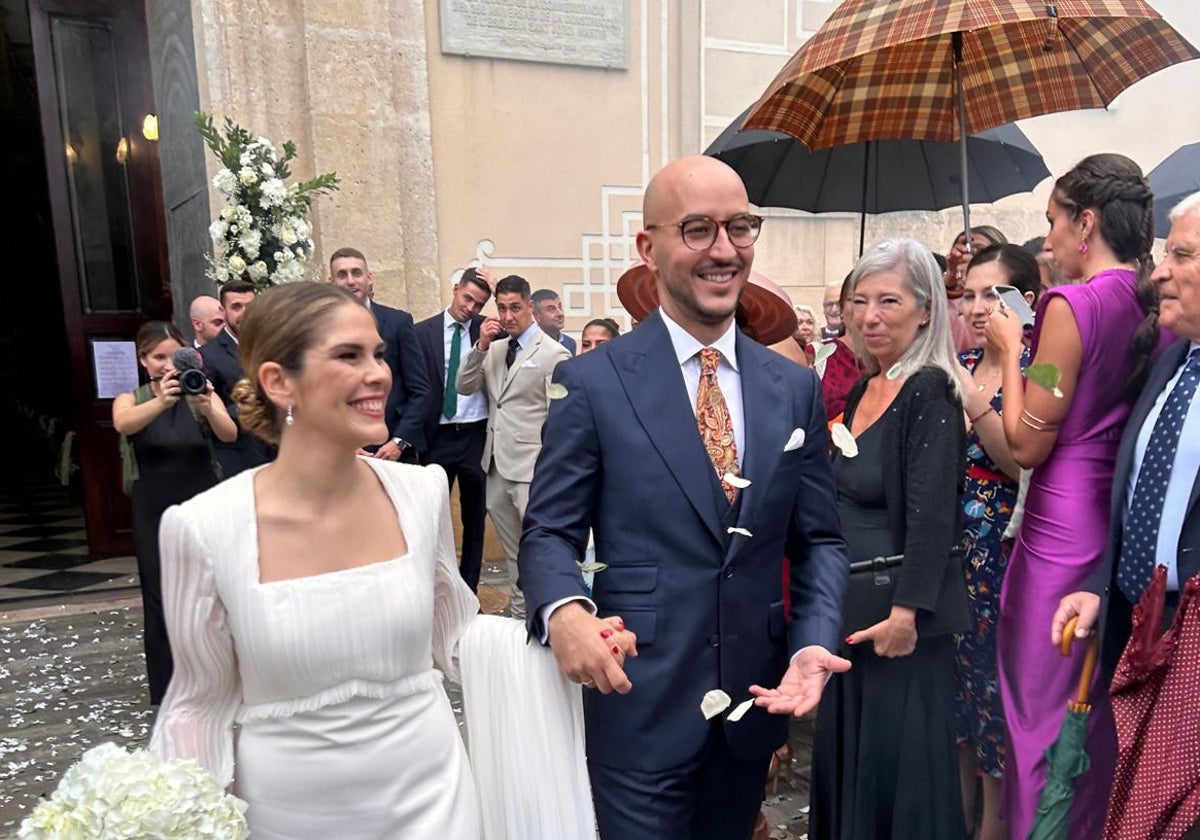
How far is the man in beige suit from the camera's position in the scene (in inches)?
208

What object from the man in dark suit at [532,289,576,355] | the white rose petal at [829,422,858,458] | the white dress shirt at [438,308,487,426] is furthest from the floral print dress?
the man in dark suit at [532,289,576,355]

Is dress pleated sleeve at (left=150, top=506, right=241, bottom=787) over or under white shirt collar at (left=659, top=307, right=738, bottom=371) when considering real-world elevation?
under

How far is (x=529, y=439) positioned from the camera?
527cm

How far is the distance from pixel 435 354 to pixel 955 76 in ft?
11.3

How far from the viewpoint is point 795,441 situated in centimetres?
185

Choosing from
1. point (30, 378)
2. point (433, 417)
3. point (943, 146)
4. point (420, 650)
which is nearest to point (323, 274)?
point (433, 417)

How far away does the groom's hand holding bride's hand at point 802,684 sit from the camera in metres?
1.61

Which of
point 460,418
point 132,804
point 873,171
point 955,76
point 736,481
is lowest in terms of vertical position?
point 460,418

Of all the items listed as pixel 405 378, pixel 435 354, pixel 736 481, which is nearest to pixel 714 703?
pixel 736 481

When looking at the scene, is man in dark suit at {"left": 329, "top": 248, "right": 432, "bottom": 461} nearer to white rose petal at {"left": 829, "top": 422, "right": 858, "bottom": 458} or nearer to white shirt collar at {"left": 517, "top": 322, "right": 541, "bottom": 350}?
white shirt collar at {"left": 517, "top": 322, "right": 541, "bottom": 350}

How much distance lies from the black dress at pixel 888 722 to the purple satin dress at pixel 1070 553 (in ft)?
0.70

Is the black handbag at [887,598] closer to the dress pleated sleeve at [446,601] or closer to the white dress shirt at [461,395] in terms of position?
the dress pleated sleeve at [446,601]

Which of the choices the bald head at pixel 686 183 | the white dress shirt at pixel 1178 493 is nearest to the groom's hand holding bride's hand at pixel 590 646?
the bald head at pixel 686 183

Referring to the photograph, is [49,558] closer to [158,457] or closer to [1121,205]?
[158,457]
